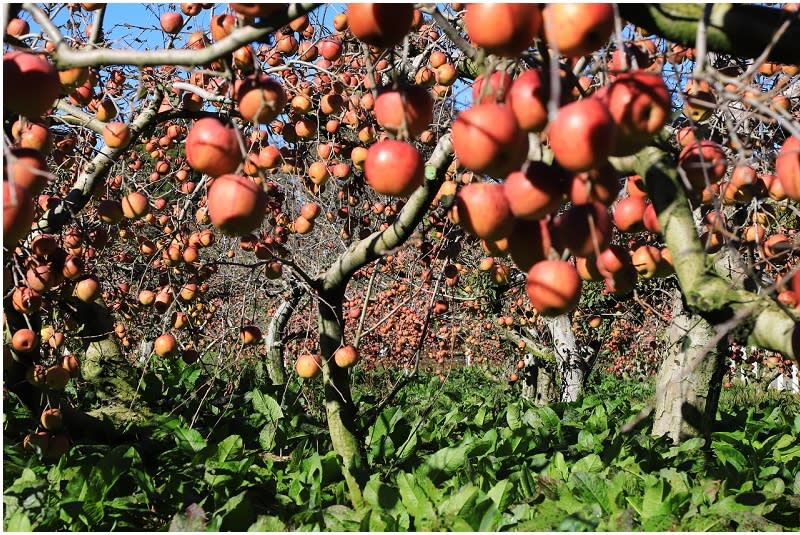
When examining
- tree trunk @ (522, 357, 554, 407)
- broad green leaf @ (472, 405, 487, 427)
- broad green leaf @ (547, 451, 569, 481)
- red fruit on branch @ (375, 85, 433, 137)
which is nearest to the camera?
red fruit on branch @ (375, 85, 433, 137)

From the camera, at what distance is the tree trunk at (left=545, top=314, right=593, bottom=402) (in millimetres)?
8000

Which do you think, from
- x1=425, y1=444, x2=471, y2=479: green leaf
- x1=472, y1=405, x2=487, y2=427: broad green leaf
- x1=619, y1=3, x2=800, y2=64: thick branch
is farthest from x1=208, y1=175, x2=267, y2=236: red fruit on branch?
x1=472, y1=405, x2=487, y2=427: broad green leaf

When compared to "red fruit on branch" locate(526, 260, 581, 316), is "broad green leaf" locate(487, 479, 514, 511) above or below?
below

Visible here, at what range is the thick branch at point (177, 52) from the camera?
1201mm

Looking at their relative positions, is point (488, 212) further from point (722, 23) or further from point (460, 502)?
point (460, 502)

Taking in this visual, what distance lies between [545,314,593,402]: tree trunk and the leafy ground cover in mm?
2546

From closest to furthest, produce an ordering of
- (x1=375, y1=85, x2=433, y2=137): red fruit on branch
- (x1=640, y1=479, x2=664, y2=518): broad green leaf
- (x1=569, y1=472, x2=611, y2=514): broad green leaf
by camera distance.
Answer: (x1=375, y1=85, x2=433, y2=137): red fruit on branch
(x1=640, y1=479, x2=664, y2=518): broad green leaf
(x1=569, y1=472, x2=611, y2=514): broad green leaf

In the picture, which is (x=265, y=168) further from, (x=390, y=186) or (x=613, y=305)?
(x=613, y=305)

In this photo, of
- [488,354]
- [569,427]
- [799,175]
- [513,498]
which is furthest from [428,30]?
[488,354]

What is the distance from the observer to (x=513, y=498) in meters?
3.57

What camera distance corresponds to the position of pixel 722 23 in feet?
4.35

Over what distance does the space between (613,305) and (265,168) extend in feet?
24.4

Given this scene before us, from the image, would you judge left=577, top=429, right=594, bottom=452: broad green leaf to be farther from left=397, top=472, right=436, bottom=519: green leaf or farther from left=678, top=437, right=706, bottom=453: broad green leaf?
left=397, top=472, right=436, bottom=519: green leaf

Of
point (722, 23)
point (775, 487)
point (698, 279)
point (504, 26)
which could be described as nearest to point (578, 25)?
point (504, 26)
